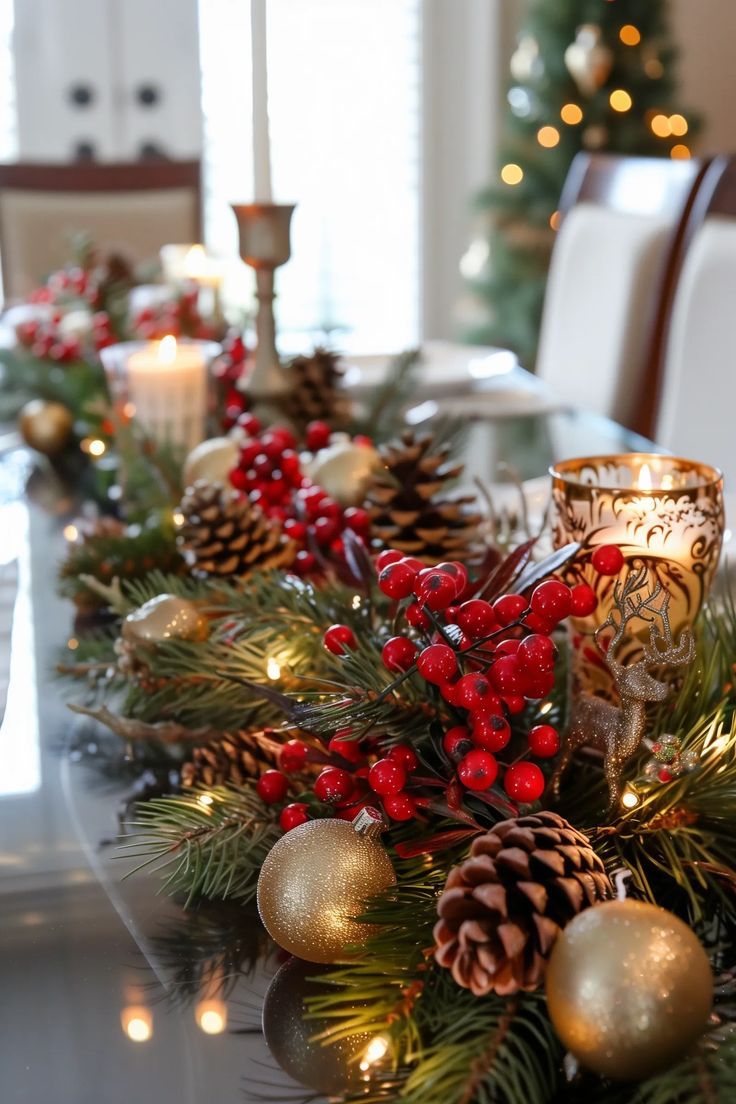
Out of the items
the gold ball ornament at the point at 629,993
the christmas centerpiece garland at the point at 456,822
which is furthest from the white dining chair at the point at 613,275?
the gold ball ornament at the point at 629,993

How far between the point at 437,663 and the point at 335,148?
336 cm

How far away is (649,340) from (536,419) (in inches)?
20.2

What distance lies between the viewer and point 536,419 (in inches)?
49.5

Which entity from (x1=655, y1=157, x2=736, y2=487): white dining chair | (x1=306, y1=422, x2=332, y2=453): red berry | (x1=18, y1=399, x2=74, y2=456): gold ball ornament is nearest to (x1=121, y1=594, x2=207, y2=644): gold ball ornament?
(x1=306, y1=422, x2=332, y2=453): red berry

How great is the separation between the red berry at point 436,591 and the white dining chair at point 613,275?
4.37ft

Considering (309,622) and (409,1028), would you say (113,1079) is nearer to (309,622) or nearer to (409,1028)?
(409,1028)

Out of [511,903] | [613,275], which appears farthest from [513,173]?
[511,903]

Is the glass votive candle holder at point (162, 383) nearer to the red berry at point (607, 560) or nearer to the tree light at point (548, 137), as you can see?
the red berry at point (607, 560)

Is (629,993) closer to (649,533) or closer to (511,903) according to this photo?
(511,903)

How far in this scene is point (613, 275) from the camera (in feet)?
5.70

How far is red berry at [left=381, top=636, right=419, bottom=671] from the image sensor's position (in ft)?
1.36

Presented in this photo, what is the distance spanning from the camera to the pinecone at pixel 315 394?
1.03m

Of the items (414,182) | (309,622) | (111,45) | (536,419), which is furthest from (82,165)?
(309,622)

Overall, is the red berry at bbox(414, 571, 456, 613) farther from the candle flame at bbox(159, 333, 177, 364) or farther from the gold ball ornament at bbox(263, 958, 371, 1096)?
the candle flame at bbox(159, 333, 177, 364)
